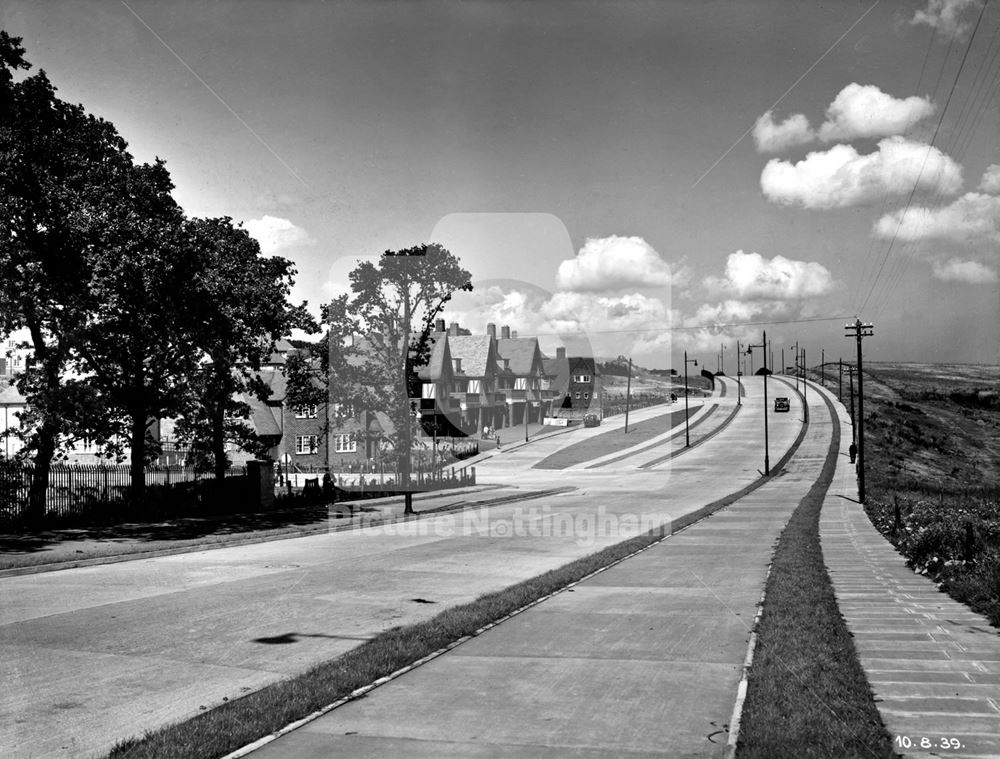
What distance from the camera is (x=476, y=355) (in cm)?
9225

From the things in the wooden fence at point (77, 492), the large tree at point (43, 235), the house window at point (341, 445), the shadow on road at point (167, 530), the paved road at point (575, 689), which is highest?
the large tree at point (43, 235)

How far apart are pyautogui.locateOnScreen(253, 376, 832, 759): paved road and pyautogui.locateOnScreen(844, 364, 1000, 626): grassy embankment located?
13.9ft

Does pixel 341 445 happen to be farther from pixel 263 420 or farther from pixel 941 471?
pixel 941 471

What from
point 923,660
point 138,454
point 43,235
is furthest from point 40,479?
point 923,660

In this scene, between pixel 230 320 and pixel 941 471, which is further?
pixel 941 471

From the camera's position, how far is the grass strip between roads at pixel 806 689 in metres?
6.18

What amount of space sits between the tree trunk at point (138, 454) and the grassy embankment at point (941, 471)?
78.2 ft

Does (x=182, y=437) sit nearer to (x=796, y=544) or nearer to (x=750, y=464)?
(x=796, y=544)

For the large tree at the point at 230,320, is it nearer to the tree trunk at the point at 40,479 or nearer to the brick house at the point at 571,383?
the tree trunk at the point at 40,479

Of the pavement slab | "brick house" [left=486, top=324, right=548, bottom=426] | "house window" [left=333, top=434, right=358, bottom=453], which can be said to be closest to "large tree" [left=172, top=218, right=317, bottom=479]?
the pavement slab

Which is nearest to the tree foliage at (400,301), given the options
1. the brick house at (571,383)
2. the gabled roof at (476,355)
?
the gabled roof at (476,355)

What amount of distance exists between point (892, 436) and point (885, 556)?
72550 millimetres

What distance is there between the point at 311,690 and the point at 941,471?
77933mm

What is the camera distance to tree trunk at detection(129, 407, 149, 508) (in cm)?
2890
